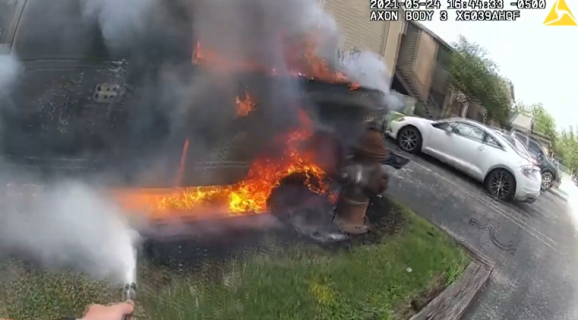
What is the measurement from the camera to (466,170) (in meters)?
1.69

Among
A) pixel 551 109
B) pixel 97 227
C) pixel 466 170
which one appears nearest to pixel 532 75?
pixel 551 109

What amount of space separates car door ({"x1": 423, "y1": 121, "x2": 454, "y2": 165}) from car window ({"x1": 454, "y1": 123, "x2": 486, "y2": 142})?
3 centimetres

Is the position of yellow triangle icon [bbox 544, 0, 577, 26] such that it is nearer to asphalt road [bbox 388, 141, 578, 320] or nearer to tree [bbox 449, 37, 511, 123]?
tree [bbox 449, 37, 511, 123]

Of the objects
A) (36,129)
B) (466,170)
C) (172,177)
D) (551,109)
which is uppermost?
(551,109)

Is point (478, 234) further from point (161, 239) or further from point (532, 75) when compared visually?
point (161, 239)

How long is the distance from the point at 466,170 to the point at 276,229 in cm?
75

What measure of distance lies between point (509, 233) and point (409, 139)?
21.7 inches

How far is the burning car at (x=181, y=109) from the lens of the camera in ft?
5.30

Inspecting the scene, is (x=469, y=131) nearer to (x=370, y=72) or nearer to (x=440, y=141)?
(x=440, y=141)

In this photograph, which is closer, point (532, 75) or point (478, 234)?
point (532, 75)

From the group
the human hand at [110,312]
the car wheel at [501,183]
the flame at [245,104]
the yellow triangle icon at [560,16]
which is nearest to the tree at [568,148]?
the car wheel at [501,183]

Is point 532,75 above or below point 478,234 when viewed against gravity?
above

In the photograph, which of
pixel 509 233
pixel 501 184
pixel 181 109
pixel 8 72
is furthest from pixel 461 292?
pixel 8 72

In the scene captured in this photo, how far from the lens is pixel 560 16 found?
62.3 inches
